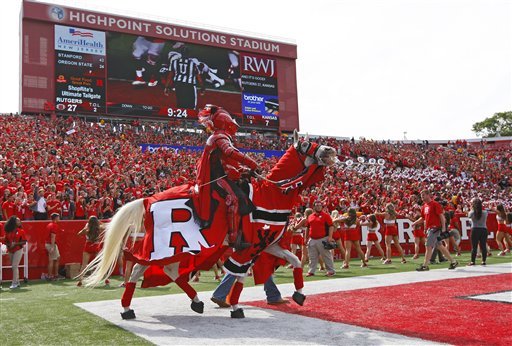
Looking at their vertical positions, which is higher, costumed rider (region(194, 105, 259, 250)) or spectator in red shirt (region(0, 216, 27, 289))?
costumed rider (region(194, 105, 259, 250))

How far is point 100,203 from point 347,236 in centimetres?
759

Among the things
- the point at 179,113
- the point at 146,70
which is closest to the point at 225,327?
the point at 179,113

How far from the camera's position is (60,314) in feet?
23.4

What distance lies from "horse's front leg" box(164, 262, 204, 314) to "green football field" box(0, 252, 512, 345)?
3.47 ft

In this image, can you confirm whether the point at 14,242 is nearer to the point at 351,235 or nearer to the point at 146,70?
the point at 351,235

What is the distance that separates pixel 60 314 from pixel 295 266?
11.0 ft

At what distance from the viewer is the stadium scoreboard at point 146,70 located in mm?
31250

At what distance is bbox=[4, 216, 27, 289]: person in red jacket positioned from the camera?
1186 centimetres

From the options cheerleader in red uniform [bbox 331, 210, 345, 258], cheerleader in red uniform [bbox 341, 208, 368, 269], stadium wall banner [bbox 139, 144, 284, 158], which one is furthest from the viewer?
stadium wall banner [bbox 139, 144, 284, 158]

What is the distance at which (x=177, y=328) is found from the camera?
607 cm

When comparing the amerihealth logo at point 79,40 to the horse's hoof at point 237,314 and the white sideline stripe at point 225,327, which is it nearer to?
the white sideline stripe at point 225,327

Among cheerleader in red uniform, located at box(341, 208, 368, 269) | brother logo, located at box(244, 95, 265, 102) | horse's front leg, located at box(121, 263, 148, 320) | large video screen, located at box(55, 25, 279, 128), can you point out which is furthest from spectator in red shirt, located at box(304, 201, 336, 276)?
brother logo, located at box(244, 95, 265, 102)

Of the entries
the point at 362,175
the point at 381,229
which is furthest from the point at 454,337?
the point at 362,175

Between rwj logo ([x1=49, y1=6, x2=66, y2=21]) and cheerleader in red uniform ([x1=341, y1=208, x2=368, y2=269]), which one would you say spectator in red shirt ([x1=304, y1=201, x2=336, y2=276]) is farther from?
rwj logo ([x1=49, y1=6, x2=66, y2=21])
